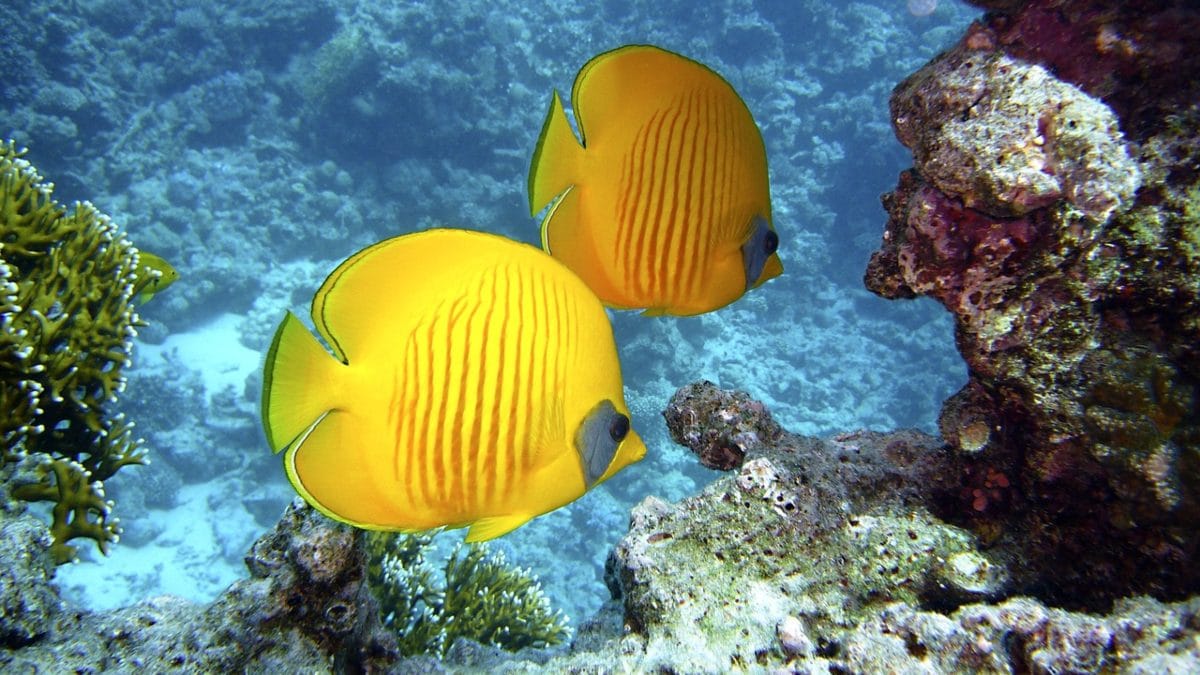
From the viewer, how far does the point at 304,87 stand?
15.5m

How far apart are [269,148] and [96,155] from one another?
11.0ft

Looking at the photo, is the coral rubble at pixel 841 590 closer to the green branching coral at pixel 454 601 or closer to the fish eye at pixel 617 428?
the fish eye at pixel 617 428

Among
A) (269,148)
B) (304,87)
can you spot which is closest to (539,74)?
(304,87)

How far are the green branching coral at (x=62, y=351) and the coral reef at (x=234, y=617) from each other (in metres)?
0.66

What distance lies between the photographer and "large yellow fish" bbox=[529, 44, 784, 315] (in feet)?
6.29

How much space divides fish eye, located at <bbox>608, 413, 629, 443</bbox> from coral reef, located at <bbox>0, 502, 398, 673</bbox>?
3.90 feet

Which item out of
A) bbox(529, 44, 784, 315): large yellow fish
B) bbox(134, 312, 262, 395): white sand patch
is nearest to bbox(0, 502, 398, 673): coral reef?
bbox(529, 44, 784, 315): large yellow fish

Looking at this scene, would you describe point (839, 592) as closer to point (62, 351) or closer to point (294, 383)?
point (294, 383)

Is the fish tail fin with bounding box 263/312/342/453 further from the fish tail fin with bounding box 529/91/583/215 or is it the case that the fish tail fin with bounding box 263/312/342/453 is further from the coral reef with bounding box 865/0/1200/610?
the coral reef with bounding box 865/0/1200/610

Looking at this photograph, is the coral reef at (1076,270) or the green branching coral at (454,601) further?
the green branching coral at (454,601)

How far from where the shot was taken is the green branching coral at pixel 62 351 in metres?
2.70

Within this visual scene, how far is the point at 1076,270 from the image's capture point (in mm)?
1843

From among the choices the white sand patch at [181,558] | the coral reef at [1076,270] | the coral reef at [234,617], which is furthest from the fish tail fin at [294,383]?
the white sand patch at [181,558]

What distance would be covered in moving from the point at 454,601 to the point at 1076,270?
13.7 feet
